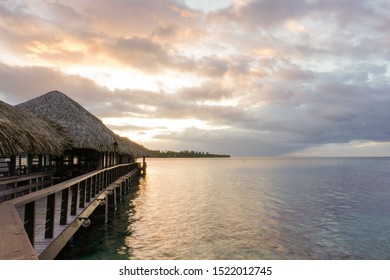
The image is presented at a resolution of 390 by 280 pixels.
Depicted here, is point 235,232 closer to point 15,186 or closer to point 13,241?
point 15,186

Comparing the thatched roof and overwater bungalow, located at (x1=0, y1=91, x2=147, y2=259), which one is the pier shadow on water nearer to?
overwater bungalow, located at (x1=0, y1=91, x2=147, y2=259)

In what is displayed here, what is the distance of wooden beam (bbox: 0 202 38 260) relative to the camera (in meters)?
2.16

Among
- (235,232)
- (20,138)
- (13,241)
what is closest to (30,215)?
(13,241)

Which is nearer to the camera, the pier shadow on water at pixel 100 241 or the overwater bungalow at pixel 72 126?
the pier shadow on water at pixel 100 241

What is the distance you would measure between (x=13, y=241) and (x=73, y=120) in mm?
14715

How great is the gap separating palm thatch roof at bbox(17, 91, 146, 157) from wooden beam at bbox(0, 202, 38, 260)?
1220 cm

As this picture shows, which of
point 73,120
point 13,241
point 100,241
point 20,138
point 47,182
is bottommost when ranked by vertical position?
point 100,241

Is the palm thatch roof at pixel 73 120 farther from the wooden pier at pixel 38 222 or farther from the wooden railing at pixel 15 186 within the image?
the wooden pier at pixel 38 222

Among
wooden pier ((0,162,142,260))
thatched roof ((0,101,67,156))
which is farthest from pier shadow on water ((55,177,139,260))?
thatched roof ((0,101,67,156))

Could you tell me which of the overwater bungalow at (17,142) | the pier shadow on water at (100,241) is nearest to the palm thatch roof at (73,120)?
the overwater bungalow at (17,142)

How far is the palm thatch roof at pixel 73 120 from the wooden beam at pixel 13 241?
1220 centimetres

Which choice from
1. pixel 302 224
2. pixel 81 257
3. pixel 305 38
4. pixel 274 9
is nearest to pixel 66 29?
pixel 274 9

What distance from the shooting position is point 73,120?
639 inches

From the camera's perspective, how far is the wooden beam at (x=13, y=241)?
216cm
